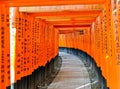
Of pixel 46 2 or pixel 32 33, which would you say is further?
pixel 32 33

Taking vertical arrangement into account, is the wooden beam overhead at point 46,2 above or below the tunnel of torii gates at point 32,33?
above

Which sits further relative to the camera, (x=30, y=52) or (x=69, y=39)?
(x=69, y=39)

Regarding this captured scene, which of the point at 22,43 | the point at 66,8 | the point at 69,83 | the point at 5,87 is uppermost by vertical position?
the point at 66,8

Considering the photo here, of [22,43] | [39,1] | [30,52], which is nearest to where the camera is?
[39,1]

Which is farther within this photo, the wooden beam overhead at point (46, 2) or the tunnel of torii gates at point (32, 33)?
the wooden beam overhead at point (46, 2)

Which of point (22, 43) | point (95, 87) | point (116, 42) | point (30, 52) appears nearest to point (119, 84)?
point (116, 42)

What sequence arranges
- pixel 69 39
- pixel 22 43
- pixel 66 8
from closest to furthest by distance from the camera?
pixel 66 8 → pixel 22 43 → pixel 69 39

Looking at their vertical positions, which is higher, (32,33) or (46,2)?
(46,2)

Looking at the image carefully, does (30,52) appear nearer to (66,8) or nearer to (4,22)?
(66,8)

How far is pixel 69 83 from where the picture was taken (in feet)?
66.9

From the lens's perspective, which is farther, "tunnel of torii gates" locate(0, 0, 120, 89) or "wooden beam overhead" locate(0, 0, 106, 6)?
"wooden beam overhead" locate(0, 0, 106, 6)

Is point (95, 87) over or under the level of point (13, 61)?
under

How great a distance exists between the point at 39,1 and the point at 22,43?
12.2ft

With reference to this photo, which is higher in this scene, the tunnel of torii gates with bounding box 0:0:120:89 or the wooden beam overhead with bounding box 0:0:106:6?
the wooden beam overhead with bounding box 0:0:106:6
